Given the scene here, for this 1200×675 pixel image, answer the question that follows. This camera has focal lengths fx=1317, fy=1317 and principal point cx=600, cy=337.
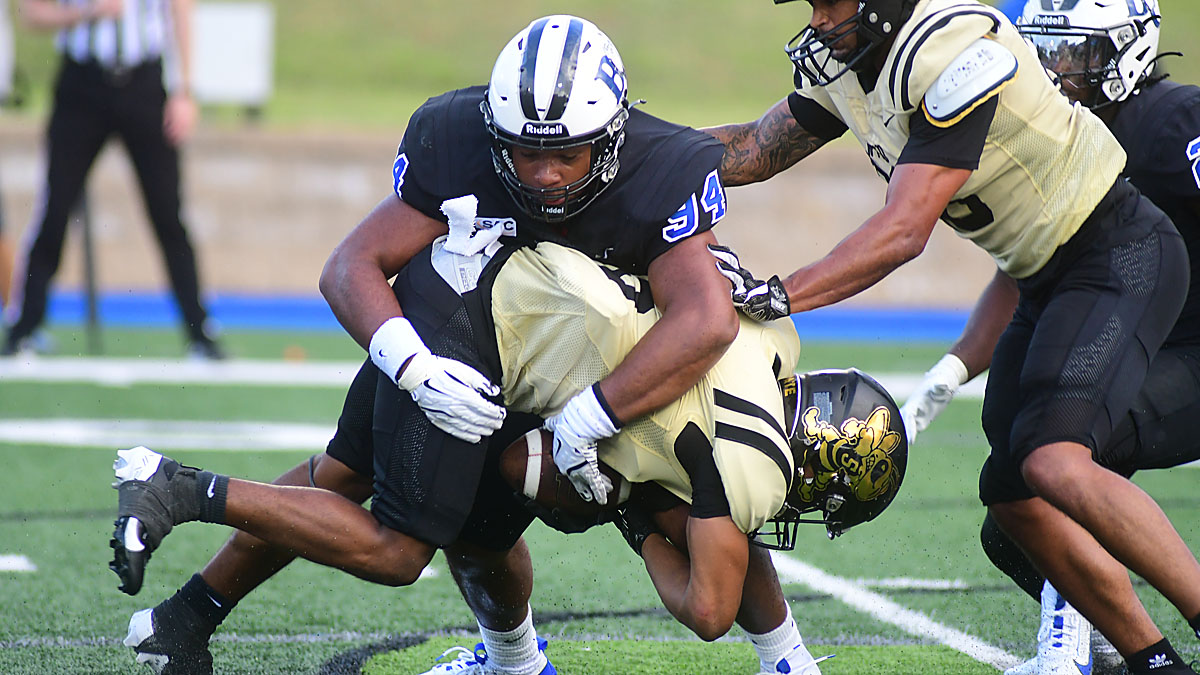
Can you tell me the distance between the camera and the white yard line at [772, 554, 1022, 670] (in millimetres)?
3268

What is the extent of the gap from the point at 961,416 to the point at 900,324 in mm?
4096

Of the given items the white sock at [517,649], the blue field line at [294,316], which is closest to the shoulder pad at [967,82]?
the white sock at [517,649]

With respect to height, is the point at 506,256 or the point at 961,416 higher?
the point at 506,256

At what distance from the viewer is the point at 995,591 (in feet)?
12.5

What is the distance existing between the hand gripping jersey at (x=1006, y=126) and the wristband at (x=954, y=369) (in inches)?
16.8

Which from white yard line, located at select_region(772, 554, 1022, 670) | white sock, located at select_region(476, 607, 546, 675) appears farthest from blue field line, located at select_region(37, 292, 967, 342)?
white sock, located at select_region(476, 607, 546, 675)

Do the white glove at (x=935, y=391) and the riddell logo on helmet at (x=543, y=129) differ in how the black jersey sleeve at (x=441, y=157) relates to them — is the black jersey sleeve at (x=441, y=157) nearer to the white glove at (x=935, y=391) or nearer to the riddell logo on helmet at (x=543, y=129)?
the riddell logo on helmet at (x=543, y=129)

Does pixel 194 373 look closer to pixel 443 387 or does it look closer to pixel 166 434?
pixel 166 434

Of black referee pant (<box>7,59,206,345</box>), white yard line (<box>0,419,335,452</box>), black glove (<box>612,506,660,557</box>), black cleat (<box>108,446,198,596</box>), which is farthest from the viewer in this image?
black referee pant (<box>7,59,206,345</box>)

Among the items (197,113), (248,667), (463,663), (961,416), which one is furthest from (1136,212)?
(197,113)

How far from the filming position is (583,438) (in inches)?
105

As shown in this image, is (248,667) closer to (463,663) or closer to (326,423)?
(463,663)

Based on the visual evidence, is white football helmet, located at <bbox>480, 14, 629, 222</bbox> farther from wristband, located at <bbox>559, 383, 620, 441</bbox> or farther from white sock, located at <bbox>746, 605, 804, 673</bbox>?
white sock, located at <bbox>746, 605, 804, 673</bbox>

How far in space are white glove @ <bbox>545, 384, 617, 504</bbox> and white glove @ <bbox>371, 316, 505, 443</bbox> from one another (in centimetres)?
14
